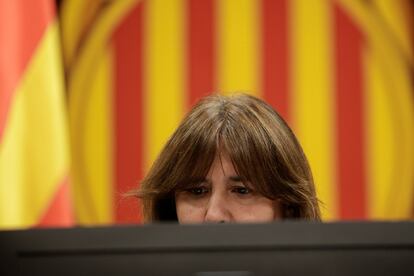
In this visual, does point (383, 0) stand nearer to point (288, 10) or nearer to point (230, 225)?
point (288, 10)

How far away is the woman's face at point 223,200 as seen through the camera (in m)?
1.32

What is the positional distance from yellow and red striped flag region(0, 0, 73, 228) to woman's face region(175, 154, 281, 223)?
2.52 ft

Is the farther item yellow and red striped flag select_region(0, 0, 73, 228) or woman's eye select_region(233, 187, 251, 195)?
yellow and red striped flag select_region(0, 0, 73, 228)

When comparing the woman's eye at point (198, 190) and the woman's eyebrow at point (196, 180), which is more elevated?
the woman's eyebrow at point (196, 180)

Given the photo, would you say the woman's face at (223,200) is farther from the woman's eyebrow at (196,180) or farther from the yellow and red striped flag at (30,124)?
the yellow and red striped flag at (30,124)

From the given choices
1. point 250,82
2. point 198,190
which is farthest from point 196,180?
point 250,82

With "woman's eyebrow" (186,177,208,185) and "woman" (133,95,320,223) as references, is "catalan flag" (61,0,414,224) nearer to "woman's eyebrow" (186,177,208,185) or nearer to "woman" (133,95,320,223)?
"woman" (133,95,320,223)

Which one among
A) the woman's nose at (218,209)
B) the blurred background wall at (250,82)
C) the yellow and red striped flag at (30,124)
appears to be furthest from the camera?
the blurred background wall at (250,82)

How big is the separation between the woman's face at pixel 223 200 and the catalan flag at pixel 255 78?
1.13m

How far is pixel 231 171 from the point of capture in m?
1.33

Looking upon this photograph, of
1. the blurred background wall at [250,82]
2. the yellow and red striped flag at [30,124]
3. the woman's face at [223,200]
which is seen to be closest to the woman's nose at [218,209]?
the woman's face at [223,200]

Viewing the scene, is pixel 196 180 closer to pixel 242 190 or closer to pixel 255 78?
pixel 242 190

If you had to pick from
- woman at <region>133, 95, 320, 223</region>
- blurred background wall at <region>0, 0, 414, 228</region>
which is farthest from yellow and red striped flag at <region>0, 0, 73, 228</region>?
woman at <region>133, 95, 320, 223</region>

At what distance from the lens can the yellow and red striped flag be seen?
2.01 meters
